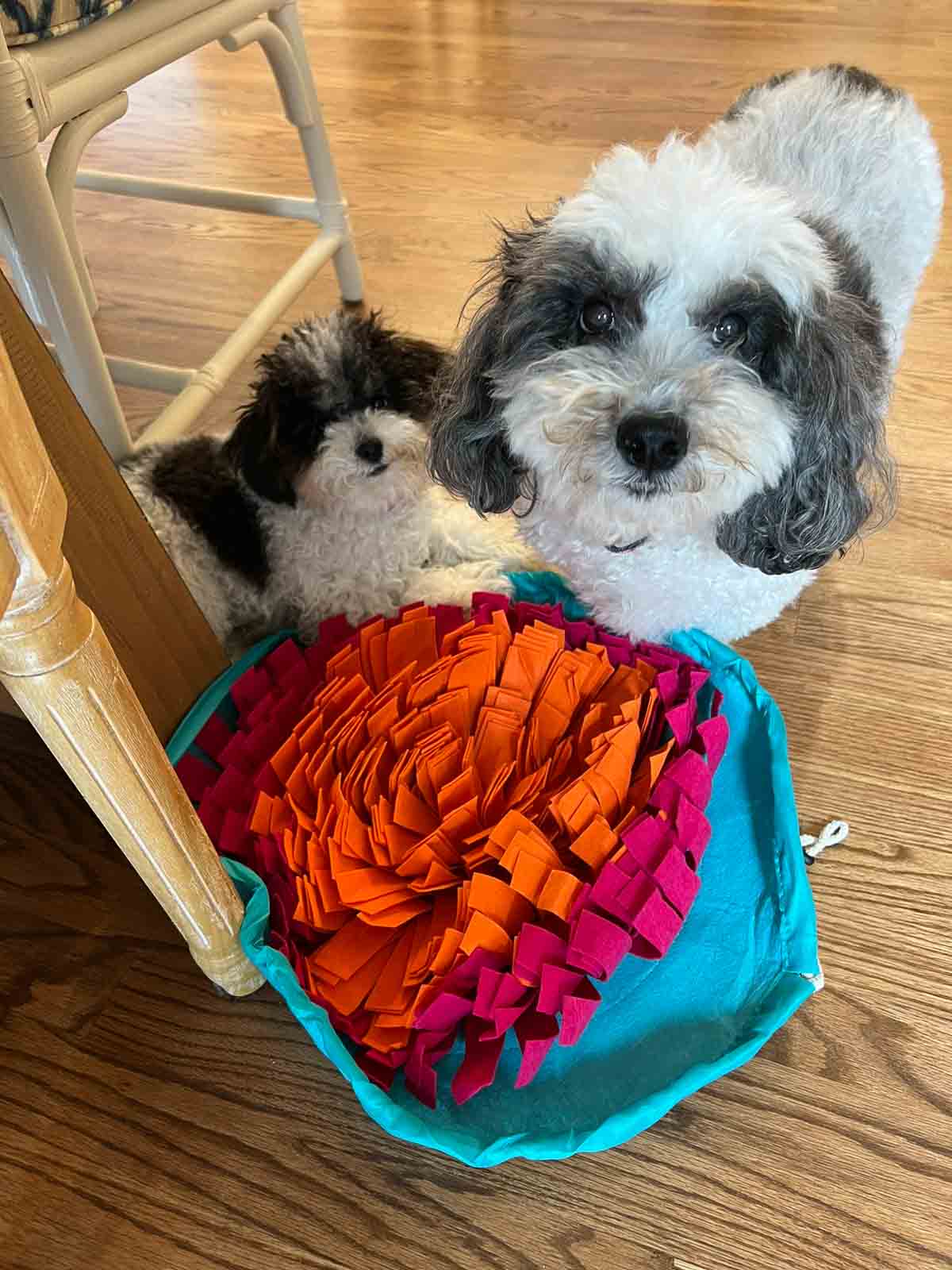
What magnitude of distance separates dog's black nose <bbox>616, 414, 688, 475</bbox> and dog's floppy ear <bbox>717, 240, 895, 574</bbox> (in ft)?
0.43

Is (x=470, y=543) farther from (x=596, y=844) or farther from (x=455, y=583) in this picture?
(x=596, y=844)

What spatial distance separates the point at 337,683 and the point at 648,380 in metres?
0.46

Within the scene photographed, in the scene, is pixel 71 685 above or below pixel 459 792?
above

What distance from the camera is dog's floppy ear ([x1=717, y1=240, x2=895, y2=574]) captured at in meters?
0.85

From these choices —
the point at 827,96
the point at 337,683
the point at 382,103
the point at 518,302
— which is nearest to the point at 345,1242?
the point at 337,683

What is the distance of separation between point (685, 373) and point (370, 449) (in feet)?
1.25

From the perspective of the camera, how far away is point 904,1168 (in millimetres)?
845

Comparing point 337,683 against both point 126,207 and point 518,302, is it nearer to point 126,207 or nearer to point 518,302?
point 518,302

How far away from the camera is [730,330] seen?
0.86 meters

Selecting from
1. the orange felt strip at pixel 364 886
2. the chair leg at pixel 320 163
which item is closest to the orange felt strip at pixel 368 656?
the orange felt strip at pixel 364 886

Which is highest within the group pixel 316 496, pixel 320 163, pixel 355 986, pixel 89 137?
pixel 89 137

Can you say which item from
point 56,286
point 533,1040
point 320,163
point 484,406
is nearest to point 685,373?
point 484,406

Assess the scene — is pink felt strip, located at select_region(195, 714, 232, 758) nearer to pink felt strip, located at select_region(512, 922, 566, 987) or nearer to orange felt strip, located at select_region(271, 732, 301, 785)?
orange felt strip, located at select_region(271, 732, 301, 785)

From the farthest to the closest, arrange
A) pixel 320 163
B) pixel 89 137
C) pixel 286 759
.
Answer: pixel 320 163, pixel 89 137, pixel 286 759
